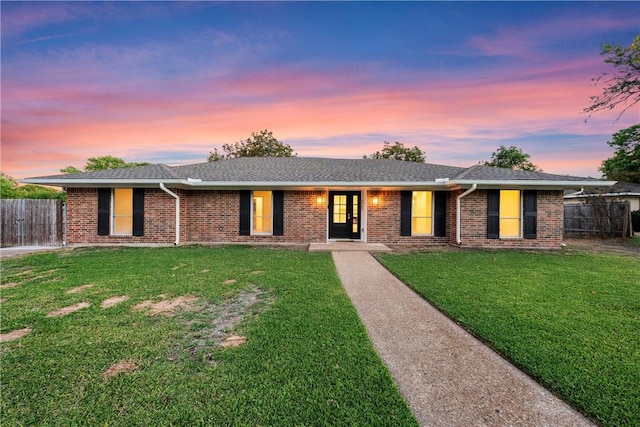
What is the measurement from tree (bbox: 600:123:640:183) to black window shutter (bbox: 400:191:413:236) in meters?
20.6

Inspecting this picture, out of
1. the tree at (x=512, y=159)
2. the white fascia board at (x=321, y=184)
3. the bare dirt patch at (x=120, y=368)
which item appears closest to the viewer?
the bare dirt patch at (x=120, y=368)

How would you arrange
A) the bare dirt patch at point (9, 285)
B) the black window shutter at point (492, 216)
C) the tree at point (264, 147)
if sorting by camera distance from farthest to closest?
the tree at point (264, 147) → the black window shutter at point (492, 216) → the bare dirt patch at point (9, 285)

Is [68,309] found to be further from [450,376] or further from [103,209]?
[103,209]

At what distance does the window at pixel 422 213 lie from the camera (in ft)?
34.5

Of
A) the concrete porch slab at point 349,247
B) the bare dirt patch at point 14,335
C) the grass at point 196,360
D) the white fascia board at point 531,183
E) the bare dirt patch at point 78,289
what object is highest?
the white fascia board at point 531,183

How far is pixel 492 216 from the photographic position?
9.70 meters

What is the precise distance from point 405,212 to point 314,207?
135 inches

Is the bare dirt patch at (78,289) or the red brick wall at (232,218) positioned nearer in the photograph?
the bare dirt patch at (78,289)

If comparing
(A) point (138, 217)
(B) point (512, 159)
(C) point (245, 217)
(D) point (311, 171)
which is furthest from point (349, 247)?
(B) point (512, 159)

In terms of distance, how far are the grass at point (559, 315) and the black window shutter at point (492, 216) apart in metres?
2.51

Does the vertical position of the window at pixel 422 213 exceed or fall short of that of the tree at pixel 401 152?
it falls short

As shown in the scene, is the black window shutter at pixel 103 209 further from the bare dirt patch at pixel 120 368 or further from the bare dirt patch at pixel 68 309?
the bare dirt patch at pixel 120 368

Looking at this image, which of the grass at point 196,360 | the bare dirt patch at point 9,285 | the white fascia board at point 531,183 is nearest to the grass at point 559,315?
the grass at point 196,360

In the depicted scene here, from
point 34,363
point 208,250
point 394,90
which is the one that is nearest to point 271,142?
point 394,90
